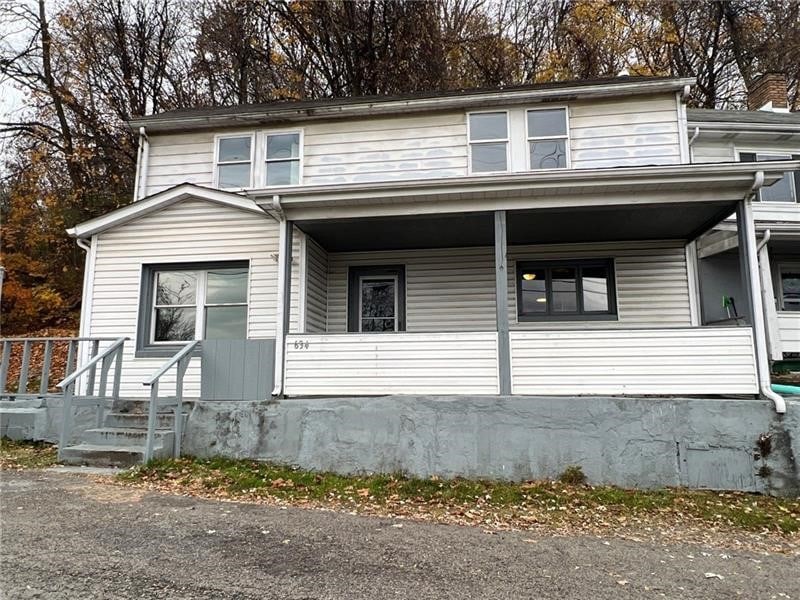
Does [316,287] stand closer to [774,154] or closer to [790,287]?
[790,287]

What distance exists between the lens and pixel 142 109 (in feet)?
64.3

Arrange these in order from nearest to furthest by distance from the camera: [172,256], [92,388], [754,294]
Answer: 1. [754,294]
2. [92,388]
3. [172,256]

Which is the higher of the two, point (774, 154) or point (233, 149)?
point (774, 154)

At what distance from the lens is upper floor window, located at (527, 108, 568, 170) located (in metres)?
9.68

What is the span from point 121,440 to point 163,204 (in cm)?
385

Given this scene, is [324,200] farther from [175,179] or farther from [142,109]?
[142,109]

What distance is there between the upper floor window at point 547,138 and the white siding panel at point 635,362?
422cm

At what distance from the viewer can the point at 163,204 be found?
8602 mm

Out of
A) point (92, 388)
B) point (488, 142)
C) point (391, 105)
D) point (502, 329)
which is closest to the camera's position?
point (502, 329)

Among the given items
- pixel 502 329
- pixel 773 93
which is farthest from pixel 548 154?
pixel 773 93

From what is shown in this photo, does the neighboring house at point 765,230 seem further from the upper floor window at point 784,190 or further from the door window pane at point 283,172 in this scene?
the door window pane at point 283,172

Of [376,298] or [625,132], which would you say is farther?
[376,298]

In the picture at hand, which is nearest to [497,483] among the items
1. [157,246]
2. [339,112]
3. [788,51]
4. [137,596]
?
[137,596]

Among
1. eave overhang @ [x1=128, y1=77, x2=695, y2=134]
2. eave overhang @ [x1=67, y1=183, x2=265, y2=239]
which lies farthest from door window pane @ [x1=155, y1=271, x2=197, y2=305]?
eave overhang @ [x1=128, y1=77, x2=695, y2=134]
